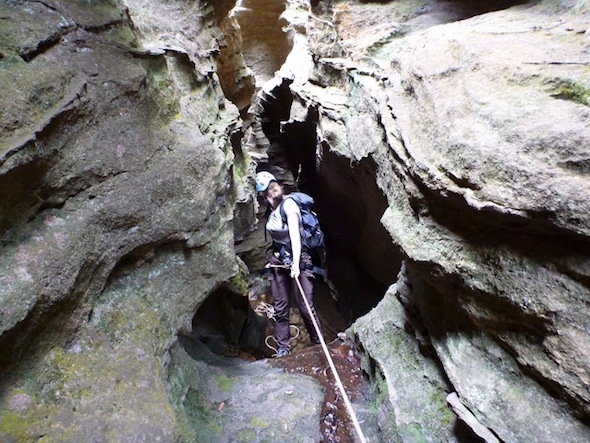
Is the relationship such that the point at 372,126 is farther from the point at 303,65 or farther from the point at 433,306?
the point at 303,65

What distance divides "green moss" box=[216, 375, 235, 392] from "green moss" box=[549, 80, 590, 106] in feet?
12.8

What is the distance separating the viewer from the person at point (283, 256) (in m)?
5.08

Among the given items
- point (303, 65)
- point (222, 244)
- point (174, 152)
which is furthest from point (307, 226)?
point (303, 65)

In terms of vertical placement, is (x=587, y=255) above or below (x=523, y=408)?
above

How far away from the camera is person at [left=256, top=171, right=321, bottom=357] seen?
508 cm

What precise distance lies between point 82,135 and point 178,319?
1.80 meters

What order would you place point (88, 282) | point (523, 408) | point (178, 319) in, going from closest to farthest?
point (523, 408) < point (88, 282) < point (178, 319)

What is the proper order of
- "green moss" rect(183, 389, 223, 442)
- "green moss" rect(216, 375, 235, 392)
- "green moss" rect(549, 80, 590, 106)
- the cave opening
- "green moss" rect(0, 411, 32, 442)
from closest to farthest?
"green moss" rect(0, 411, 32, 442)
"green moss" rect(549, 80, 590, 106)
"green moss" rect(183, 389, 223, 442)
"green moss" rect(216, 375, 235, 392)
the cave opening

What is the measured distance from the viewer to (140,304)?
3363mm

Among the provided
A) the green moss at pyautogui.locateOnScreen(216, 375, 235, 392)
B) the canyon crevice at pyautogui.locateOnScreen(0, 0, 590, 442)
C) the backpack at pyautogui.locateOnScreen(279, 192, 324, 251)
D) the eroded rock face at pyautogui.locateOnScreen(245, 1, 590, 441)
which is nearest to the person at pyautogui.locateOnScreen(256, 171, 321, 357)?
the backpack at pyautogui.locateOnScreen(279, 192, 324, 251)

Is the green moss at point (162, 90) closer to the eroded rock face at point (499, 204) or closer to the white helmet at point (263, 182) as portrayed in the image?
the white helmet at point (263, 182)

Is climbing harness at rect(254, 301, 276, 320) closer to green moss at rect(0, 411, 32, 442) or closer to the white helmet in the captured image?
the white helmet

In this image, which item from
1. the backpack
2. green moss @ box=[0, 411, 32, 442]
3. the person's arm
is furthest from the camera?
the backpack

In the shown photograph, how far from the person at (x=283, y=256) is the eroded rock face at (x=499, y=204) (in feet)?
3.94
